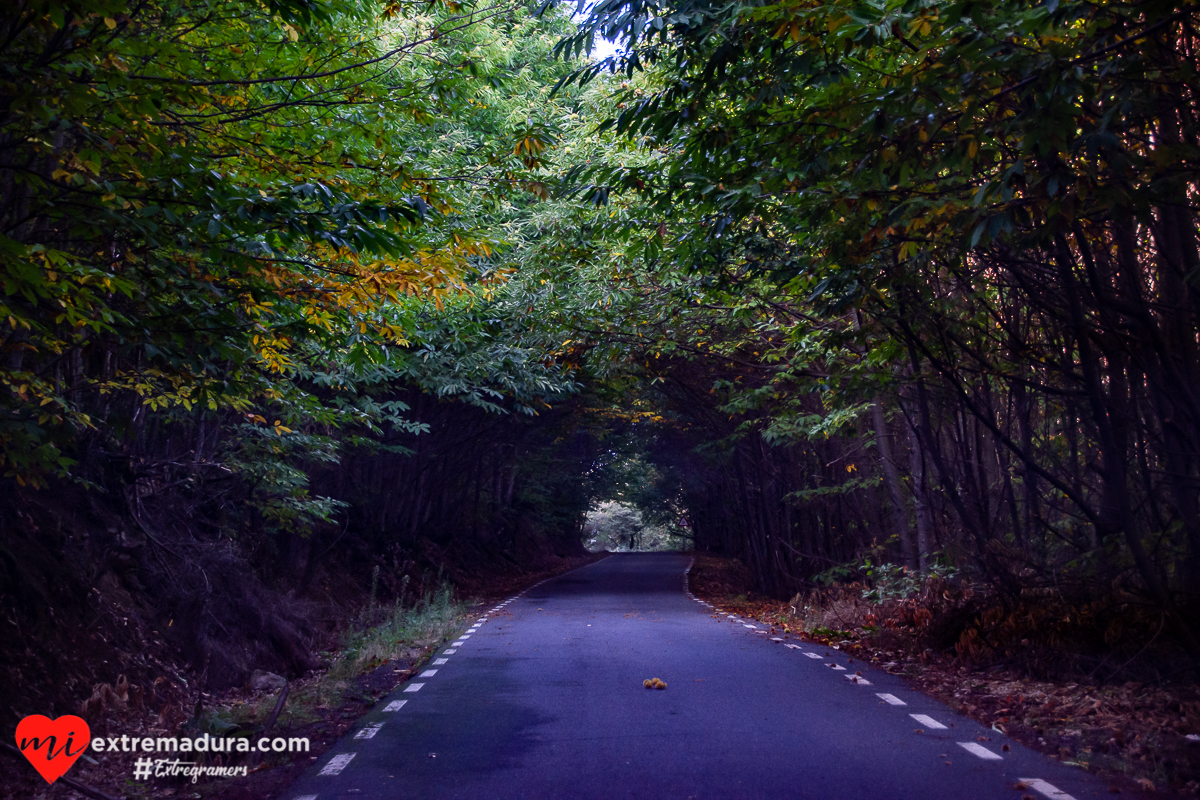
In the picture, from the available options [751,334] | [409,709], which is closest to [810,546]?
[751,334]

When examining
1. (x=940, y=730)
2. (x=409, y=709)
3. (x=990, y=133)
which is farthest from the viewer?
(x=409, y=709)

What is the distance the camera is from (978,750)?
615 cm

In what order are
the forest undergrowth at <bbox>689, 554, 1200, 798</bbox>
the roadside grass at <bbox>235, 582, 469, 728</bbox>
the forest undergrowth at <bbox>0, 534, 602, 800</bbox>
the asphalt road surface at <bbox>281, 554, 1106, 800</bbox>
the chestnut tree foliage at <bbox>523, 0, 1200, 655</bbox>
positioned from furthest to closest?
the roadside grass at <bbox>235, 582, 469, 728</bbox>
the forest undergrowth at <bbox>689, 554, 1200, 798</bbox>
the forest undergrowth at <bbox>0, 534, 602, 800</bbox>
the chestnut tree foliage at <bbox>523, 0, 1200, 655</bbox>
the asphalt road surface at <bbox>281, 554, 1106, 800</bbox>

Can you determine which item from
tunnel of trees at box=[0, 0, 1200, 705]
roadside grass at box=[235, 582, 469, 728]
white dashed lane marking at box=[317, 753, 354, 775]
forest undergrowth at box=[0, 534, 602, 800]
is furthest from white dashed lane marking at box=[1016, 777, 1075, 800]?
roadside grass at box=[235, 582, 469, 728]

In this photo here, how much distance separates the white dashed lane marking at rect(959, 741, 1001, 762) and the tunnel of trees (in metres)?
2.43

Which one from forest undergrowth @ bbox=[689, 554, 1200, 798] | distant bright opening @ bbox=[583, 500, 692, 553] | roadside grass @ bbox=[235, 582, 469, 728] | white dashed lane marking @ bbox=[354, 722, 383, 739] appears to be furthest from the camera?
distant bright opening @ bbox=[583, 500, 692, 553]

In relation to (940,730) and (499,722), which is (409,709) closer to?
(499,722)

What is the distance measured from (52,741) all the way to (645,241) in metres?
6.97

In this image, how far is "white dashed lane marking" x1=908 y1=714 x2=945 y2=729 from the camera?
6898 millimetres

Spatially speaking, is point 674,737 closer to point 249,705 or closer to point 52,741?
Answer: point 52,741

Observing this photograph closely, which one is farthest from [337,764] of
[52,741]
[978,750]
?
[978,750]

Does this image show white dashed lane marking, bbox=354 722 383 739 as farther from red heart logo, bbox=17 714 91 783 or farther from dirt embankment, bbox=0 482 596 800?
red heart logo, bbox=17 714 91 783

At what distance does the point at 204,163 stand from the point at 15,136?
58.8 inches

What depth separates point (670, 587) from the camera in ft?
93.5
